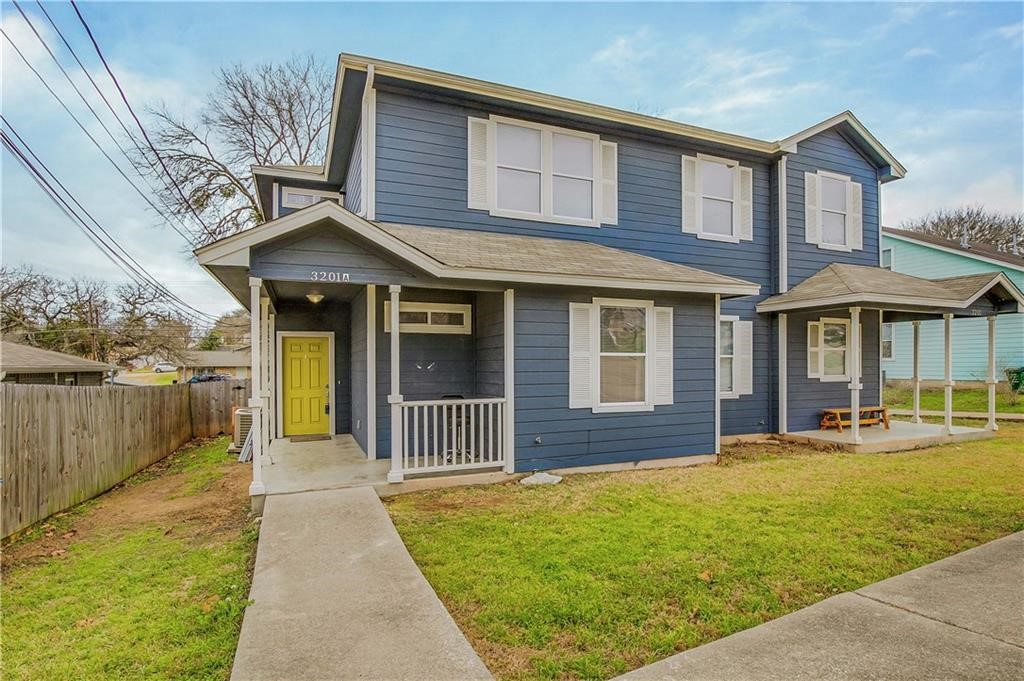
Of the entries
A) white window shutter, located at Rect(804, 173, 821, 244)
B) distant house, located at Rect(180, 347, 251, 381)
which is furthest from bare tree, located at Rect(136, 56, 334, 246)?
distant house, located at Rect(180, 347, 251, 381)

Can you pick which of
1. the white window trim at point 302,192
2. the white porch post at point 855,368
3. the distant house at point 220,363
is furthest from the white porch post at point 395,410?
the distant house at point 220,363

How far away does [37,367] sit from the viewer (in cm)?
1590

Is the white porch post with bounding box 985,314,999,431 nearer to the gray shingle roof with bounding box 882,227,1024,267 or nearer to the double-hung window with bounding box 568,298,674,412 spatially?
the double-hung window with bounding box 568,298,674,412

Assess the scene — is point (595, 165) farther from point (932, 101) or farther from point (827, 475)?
point (932, 101)

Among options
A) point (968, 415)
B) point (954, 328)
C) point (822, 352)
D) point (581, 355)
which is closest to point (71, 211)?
point (581, 355)

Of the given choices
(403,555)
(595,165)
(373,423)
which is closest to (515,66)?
(595,165)

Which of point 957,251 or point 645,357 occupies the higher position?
point 957,251

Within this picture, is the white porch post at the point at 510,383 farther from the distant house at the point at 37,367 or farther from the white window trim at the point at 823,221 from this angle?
the distant house at the point at 37,367

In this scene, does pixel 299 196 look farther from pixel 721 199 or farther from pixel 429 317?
pixel 721 199

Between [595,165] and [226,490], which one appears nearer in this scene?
[226,490]

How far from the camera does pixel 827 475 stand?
7.39m

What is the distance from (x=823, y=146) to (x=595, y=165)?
5.88m

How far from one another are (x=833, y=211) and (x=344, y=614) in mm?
12490

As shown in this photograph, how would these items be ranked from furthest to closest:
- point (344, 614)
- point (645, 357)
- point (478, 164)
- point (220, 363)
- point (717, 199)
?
1. point (220, 363)
2. point (717, 199)
3. point (478, 164)
4. point (645, 357)
5. point (344, 614)
